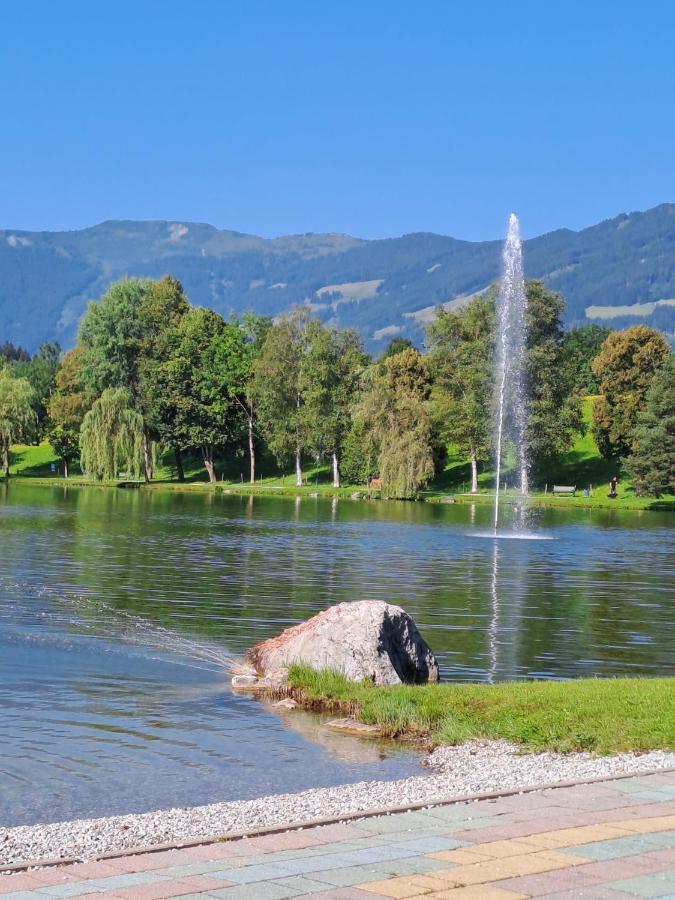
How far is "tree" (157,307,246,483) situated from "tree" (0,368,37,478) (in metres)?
13.2

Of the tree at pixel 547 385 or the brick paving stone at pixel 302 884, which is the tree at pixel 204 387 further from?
the brick paving stone at pixel 302 884

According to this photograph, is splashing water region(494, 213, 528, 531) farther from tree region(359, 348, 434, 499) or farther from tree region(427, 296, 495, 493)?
tree region(359, 348, 434, 499)

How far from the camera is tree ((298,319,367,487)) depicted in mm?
108188

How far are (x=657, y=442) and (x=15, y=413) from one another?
196ft

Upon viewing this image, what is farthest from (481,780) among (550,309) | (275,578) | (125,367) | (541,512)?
(125,367)

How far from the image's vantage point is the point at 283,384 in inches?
4331

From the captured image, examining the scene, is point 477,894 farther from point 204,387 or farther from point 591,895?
point 204,387

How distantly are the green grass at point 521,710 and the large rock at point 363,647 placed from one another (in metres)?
0.42

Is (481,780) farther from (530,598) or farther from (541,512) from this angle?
(541,512)

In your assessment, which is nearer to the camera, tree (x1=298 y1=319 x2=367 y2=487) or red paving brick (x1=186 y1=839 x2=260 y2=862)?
red paving brick (x1=186 y1=839 x2=260 y2=862)

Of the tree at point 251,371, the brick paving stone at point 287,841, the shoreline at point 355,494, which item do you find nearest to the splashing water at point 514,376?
the shoreline at point 355,494

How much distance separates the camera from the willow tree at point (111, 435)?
10700 centimetres

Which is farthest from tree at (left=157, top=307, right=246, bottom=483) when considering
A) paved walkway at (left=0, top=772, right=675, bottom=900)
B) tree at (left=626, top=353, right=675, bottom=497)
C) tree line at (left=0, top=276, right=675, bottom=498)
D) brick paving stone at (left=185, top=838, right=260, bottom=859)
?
brick paving stone at (left=185, top=838, right=260, bottom=859)

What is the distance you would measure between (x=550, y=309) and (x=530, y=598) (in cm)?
6807
